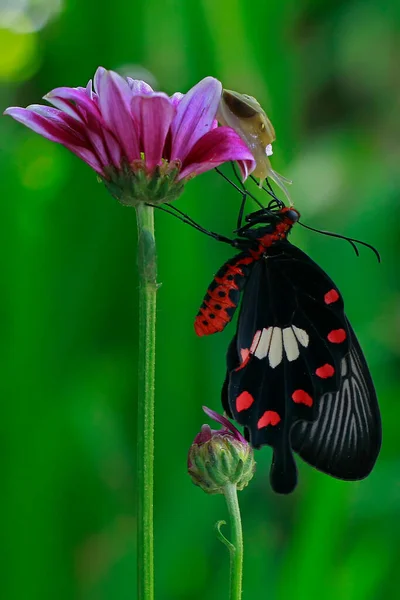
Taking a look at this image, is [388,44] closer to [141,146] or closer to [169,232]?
[169,232]

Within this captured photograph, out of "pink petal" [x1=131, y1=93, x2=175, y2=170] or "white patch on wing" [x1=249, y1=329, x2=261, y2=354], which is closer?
"pink petal" [x1=131, y1=93, x2=175, y2=170]

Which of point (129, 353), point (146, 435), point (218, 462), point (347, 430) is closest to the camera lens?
point (146, 435)

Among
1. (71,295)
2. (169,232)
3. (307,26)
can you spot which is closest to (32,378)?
(71,295)

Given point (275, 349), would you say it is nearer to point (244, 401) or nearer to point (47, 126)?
point (244, 401)

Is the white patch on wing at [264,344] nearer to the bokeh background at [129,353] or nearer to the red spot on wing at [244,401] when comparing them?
the red spot on wing at [244,401]

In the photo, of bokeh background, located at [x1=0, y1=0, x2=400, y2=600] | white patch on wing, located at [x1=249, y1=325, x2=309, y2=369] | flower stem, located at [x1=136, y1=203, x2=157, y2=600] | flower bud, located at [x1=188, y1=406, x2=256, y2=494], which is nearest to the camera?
flower stem, located at [x1=136, y1=203, x2=157, y2=600]

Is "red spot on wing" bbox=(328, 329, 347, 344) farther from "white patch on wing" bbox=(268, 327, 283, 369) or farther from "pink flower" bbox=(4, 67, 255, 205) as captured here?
"pink flower" bbox=(4, 67, 255, 205)

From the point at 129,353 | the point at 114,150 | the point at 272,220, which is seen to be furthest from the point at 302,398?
the point at 129,353

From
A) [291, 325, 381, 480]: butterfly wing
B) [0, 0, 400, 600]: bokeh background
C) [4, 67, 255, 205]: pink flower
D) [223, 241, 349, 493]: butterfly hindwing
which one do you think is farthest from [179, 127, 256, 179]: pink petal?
[0, 0, 400, 600]: bokeh background
